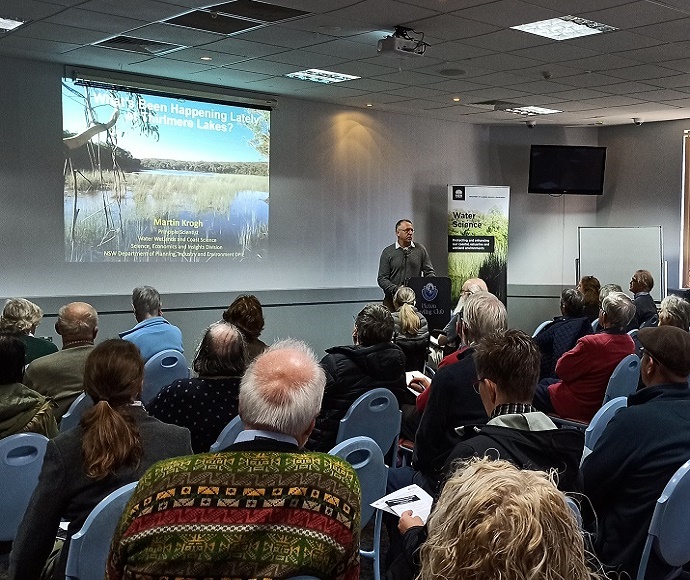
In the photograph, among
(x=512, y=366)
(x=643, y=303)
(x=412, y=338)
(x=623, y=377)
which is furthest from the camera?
(x=643, y=303)

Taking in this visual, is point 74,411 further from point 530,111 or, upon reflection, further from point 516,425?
point 530,111

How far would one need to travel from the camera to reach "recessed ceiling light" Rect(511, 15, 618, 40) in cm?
623

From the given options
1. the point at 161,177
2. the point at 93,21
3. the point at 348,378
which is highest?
the point at 93,21

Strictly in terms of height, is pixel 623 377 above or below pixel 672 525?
above

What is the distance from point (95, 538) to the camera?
6.73ft

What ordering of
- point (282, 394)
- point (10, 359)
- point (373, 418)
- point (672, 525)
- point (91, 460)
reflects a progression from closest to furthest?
point (282, 394) → point (91, 460) → point (672, 525) → point (10, 359) → point (373, 418)

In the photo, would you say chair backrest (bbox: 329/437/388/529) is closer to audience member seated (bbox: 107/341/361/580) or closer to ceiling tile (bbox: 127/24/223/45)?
audience member seated (bbox: 107/341/361/580)

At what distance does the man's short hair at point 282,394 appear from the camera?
6.14ft

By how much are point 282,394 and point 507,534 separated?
98 centimetres

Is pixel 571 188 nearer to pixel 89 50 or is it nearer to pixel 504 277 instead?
pixel 504 277

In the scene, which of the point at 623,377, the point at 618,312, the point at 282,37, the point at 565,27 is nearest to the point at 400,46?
the point at 282,37

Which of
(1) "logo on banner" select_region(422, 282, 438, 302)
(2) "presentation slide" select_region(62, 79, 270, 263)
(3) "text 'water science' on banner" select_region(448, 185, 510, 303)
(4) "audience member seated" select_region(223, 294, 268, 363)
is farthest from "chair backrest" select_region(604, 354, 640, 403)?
(3) "text 'water science' on banner" select_region(448, 185, 510, 303)

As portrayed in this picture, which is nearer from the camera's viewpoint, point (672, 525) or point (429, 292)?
point (672, 525)

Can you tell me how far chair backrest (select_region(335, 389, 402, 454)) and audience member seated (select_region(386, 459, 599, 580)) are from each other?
2644mm
